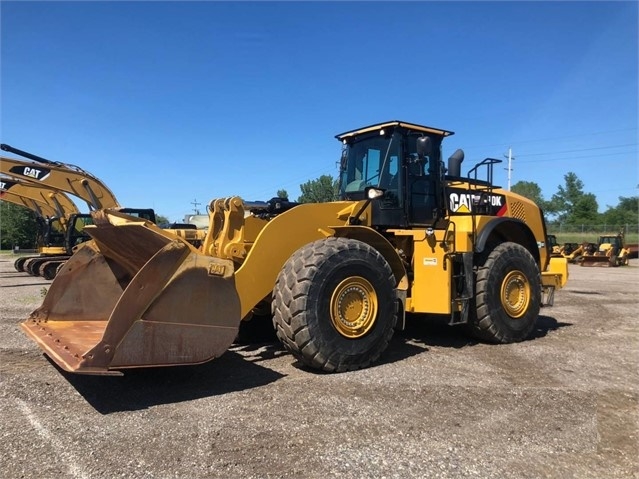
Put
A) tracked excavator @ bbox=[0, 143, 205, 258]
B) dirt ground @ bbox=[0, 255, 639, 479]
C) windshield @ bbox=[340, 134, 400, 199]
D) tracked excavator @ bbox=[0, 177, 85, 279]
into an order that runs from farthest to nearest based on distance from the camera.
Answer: tracked excavator @ bbox=[0, 177, 85, 279] → tracked excavator @ bbox=[0, 143, 205, 258] → windshield @ bbox=[340, 134, 400, 199] → dirt ground @ bbox=[0, 255, 639, 479]

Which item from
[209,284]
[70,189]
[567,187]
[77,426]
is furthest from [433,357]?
[567,187]

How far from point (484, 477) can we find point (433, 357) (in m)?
3.16

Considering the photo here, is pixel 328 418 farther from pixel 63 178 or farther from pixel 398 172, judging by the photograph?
pixel 63 178

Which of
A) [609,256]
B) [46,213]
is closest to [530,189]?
[609,256]

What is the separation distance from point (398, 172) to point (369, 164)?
0.52 meters

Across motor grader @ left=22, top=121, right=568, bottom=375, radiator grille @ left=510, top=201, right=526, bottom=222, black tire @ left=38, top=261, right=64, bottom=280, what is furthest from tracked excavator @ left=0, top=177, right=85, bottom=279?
radiator grille @ left=510, top=201, right=526, bottom=222

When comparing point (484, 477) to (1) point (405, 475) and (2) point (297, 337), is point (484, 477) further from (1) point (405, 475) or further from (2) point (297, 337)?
(2) point (297, 337)

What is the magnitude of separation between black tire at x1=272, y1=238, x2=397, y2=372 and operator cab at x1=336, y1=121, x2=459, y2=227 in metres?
1.29

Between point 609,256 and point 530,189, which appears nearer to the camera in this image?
point 609,256

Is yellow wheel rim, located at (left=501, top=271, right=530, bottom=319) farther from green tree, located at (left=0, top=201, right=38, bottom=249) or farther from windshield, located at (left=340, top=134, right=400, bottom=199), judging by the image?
green tree, located at (left=0, top=201, right=38, bottom=249)

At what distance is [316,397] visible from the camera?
478cm

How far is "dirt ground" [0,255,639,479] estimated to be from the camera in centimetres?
350

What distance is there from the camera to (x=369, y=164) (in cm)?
747

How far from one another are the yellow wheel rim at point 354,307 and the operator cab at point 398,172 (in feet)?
4.83
